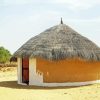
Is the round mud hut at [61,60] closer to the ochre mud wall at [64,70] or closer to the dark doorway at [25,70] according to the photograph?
the ochre mud wall at [64,70]

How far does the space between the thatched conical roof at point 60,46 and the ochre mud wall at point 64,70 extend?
17.2 inches

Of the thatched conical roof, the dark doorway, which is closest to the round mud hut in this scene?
the thatched conical roof

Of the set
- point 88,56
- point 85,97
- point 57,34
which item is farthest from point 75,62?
point 85,97

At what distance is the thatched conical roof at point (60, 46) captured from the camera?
680 inches

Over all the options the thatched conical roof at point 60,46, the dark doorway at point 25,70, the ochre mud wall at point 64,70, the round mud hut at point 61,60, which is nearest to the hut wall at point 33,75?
the round mud hut at point 61,60

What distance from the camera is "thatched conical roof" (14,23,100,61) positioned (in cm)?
1727

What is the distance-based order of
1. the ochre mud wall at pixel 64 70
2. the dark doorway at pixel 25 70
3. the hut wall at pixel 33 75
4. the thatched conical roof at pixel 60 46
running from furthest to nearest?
1. the dark doorway at pixel 25 70
2. the hut wall at pixel 33 75
3. the ochre mud wall at pixel 64 70
4. the thatched conical roof at pixel 60 46

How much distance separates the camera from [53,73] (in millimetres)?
17469

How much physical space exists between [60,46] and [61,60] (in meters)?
0.72

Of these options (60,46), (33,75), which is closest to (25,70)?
(33,75)

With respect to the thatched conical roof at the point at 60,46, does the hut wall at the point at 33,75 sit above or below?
below

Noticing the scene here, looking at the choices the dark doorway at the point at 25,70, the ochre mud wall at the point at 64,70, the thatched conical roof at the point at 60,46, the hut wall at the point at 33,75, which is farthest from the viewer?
the dark doorway at the point at 25,70

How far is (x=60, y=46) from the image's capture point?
17578 millimetres

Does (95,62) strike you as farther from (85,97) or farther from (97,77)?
(85,97)
